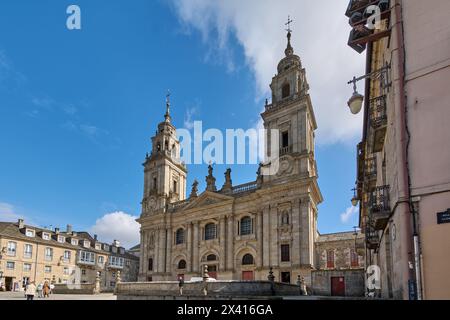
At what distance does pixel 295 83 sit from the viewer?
125 ft

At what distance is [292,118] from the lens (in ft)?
122

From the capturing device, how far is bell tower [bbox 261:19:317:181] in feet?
116

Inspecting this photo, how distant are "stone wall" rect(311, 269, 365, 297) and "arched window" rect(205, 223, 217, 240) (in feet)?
44.5

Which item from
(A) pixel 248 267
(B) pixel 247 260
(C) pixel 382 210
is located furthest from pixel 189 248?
(C) pixel 382 210

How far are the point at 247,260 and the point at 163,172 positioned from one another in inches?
700

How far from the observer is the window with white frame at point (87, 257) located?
5747cm

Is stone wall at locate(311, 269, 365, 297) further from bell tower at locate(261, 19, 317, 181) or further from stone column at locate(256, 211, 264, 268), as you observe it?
bell tower at locate(261, 19, 317, 181)

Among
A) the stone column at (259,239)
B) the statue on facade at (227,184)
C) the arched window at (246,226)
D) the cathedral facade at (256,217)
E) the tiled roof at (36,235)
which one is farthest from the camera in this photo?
the tiled roof at (36,235)

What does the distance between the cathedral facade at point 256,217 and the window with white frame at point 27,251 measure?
15823mm

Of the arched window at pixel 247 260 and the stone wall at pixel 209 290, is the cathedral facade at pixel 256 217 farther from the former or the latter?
the stone wall at pixel 209 290

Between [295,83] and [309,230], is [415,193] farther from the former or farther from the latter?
[295,83]

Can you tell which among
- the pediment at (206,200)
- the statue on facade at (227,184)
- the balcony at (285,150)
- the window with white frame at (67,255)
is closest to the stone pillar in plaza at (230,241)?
the pediment at (206,200)

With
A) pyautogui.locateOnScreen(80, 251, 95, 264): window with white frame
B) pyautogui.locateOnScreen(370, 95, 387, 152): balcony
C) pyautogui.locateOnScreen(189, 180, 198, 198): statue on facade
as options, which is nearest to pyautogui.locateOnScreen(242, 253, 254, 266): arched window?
pyautogui.locateOnScreen(189, 180, 198, 198): statue on facade
